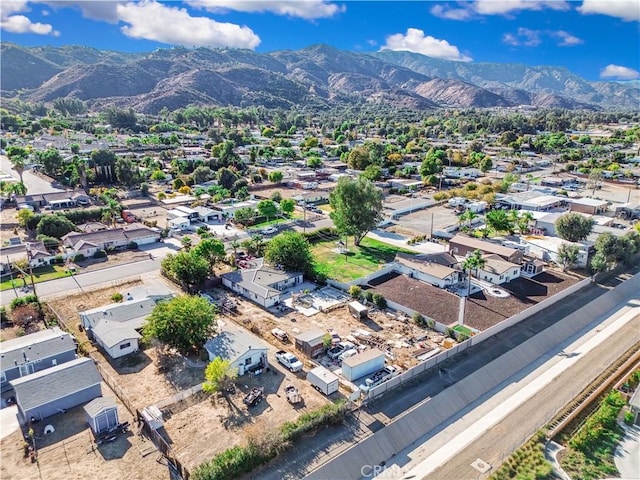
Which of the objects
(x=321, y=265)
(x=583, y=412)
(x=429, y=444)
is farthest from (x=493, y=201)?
(x=429, y=444)

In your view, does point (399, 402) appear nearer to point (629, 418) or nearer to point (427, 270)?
point (629, 418)

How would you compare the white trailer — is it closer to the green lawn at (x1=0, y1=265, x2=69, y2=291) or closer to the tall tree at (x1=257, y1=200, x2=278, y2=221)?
the green lawn at (x1=0, y1=265, x2=69, y2=291)

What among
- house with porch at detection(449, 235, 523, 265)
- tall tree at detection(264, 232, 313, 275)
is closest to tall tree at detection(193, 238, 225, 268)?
tall tree at detection(264, 232, 313, 275)

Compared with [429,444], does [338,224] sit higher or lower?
higher

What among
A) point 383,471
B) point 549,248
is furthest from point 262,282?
point 549,248

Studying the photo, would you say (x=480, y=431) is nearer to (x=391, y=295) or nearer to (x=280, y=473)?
(x=280, y=473)
